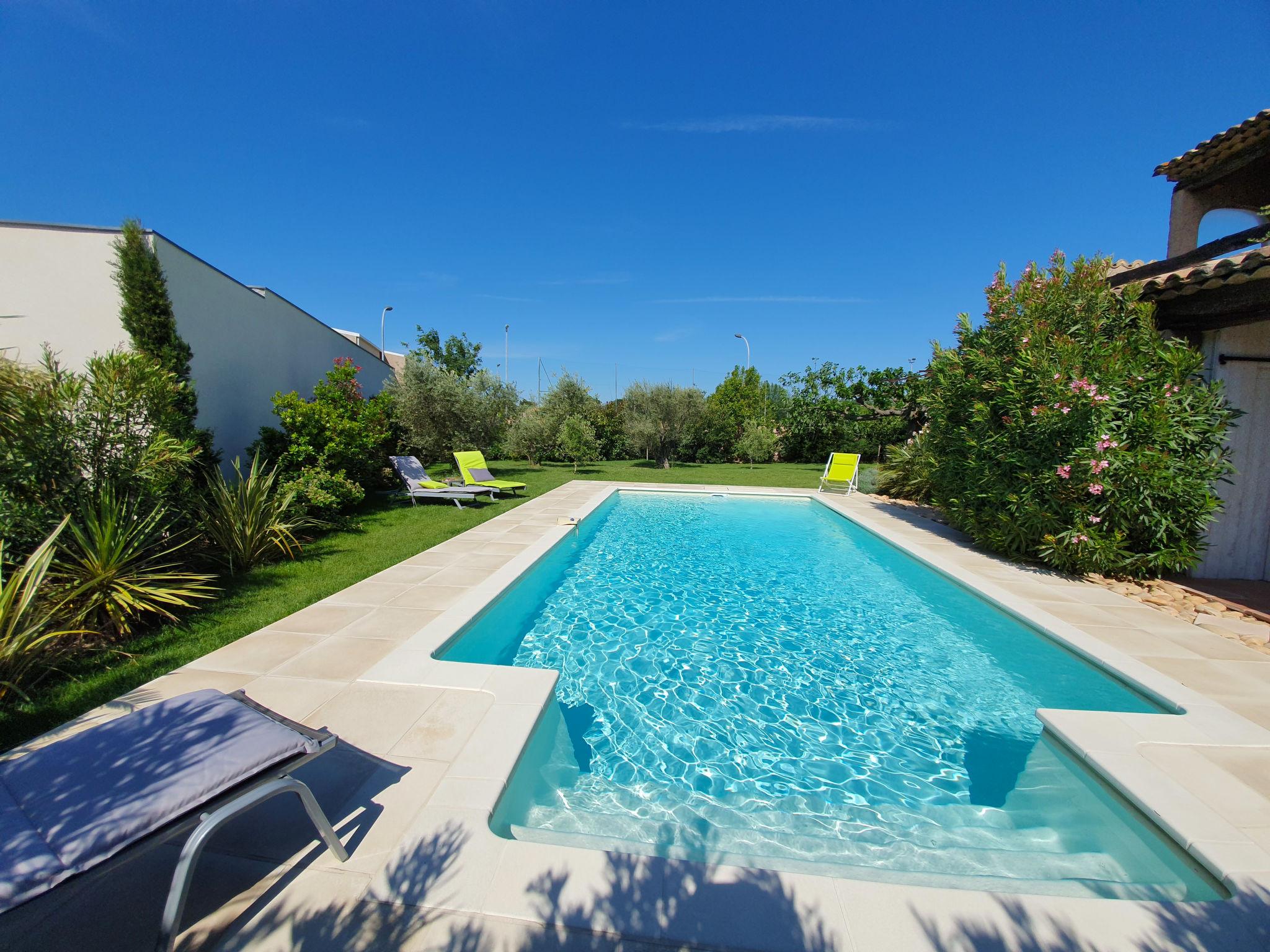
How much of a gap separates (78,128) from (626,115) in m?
12.1

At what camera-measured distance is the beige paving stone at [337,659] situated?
3.43 metres

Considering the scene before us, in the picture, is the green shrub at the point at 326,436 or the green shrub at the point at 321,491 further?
the green shrub at the point at 326,436

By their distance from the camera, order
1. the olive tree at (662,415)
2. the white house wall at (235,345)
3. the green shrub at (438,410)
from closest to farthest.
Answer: the white house wall at (235,345), the green shrub at (438,410), the olive tree at (662,415)

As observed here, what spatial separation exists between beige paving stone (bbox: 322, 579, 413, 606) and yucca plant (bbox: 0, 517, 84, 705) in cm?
177

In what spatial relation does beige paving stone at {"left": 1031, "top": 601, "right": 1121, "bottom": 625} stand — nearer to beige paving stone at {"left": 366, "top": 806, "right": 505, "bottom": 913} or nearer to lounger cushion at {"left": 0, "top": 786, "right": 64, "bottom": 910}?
beige paving stone at {"left": 366, "top": 806, "right": 505, "bottom": 913}

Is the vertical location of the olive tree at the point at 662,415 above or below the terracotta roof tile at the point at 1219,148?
below

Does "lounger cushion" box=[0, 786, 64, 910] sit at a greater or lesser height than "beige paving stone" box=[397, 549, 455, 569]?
greater

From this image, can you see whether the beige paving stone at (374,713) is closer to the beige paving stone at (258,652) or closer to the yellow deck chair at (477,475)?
the beige paving stone at (258,652)

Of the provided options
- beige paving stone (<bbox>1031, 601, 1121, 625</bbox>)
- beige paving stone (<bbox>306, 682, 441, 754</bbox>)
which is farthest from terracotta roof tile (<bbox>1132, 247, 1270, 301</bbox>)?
beige paving stone (<bbox>306, 682, 441, 754</bbox>)

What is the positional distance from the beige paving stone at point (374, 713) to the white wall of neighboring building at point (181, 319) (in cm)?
557

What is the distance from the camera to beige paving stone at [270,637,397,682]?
3.43 metres

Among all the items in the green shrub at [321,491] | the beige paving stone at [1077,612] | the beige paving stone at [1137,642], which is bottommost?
the beige paving stone at [1137,642]

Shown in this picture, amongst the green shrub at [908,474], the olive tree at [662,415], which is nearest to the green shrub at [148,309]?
the green shrub at [908,474]

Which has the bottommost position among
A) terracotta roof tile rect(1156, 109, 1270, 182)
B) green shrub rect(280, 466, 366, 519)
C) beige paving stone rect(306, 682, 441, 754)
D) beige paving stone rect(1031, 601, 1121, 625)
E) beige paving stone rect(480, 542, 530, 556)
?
beige paving stone rect(306, 682, 441, 754)
